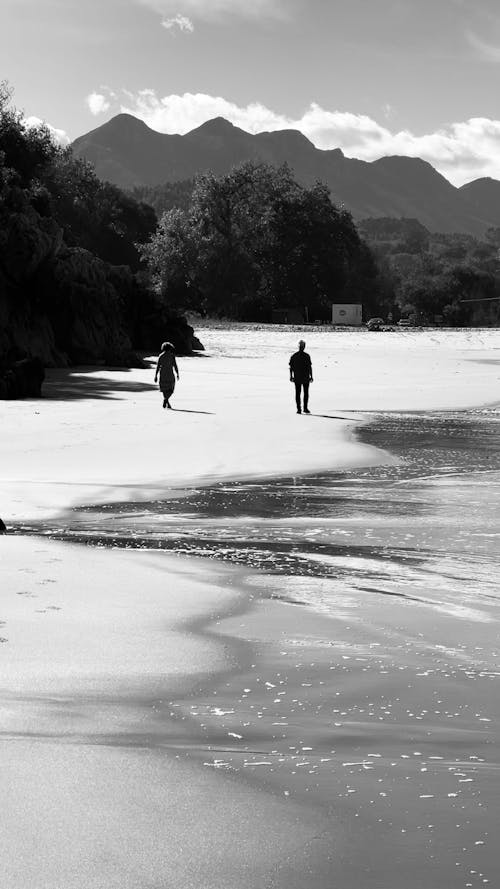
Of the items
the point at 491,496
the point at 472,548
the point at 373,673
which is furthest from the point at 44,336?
the point at 373,673

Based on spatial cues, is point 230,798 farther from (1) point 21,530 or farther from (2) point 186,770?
(1) point 21,530

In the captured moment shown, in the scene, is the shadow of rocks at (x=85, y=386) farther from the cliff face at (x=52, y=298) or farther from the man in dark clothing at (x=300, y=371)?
the man in dark clothing at (x=300, y=371)

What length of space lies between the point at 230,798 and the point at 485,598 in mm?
3982

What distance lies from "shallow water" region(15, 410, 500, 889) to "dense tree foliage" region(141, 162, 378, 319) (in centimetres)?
8252

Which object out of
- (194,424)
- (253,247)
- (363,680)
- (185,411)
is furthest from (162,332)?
(253,247)

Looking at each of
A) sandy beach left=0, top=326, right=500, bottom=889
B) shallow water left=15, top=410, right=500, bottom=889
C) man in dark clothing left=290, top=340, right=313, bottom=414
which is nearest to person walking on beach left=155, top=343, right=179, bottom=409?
man in dark clothing left=290, top=340, right=313, bottom=414

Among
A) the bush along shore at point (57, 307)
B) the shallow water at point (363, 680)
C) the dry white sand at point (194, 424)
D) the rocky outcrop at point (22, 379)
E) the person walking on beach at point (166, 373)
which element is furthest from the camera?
the bush along shore at point (57, 307)

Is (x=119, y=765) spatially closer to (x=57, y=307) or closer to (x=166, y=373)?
(x=166, y=373)

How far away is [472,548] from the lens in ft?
32.3

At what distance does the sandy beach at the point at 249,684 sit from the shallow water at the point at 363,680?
0.05 ft

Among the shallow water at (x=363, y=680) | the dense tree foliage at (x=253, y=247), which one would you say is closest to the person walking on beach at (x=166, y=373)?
the shallow water at (x=363, y=680)

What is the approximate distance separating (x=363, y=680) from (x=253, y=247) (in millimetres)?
93972

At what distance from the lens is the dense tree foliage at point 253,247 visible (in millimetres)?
93688

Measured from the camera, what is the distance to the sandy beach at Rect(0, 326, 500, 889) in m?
3.62
